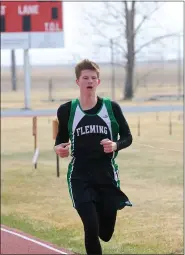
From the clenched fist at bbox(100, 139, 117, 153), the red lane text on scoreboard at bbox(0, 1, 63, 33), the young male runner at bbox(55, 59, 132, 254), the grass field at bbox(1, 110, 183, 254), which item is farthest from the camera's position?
the red lane text on scoreboard at bbox(0, 1, 63, 33)

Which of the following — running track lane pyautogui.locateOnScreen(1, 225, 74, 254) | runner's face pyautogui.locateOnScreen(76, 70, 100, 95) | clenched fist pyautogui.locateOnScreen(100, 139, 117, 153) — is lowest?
running track lane pyautogui.locateOnScreen(1, 225, 74, 254)

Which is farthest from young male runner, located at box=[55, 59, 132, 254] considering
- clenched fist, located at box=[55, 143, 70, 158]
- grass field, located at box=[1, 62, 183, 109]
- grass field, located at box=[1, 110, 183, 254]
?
grass field, located at box=[1, 62, 183, 109]

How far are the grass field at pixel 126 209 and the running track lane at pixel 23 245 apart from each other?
17 centimetres

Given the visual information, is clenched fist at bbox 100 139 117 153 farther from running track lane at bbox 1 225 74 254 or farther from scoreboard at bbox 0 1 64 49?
scoreboard at bbox 0 1 64 49

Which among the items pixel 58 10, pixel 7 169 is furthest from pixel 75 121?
pixel 58 10

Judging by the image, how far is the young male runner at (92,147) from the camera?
4.92 meters

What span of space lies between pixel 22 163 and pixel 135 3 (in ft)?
68.1

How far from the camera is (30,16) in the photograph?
2066cm

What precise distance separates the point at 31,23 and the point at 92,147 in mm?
16232

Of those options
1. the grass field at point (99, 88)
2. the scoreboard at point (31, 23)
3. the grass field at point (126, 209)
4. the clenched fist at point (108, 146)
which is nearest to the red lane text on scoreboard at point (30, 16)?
the scoreboard at point (31, 23)

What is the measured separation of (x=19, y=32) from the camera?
20906 millimetres

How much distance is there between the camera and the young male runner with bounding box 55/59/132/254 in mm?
4922

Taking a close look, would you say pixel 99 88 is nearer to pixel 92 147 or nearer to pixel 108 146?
pixel 92 147

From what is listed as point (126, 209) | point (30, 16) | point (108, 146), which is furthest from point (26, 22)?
point (108, 146)
